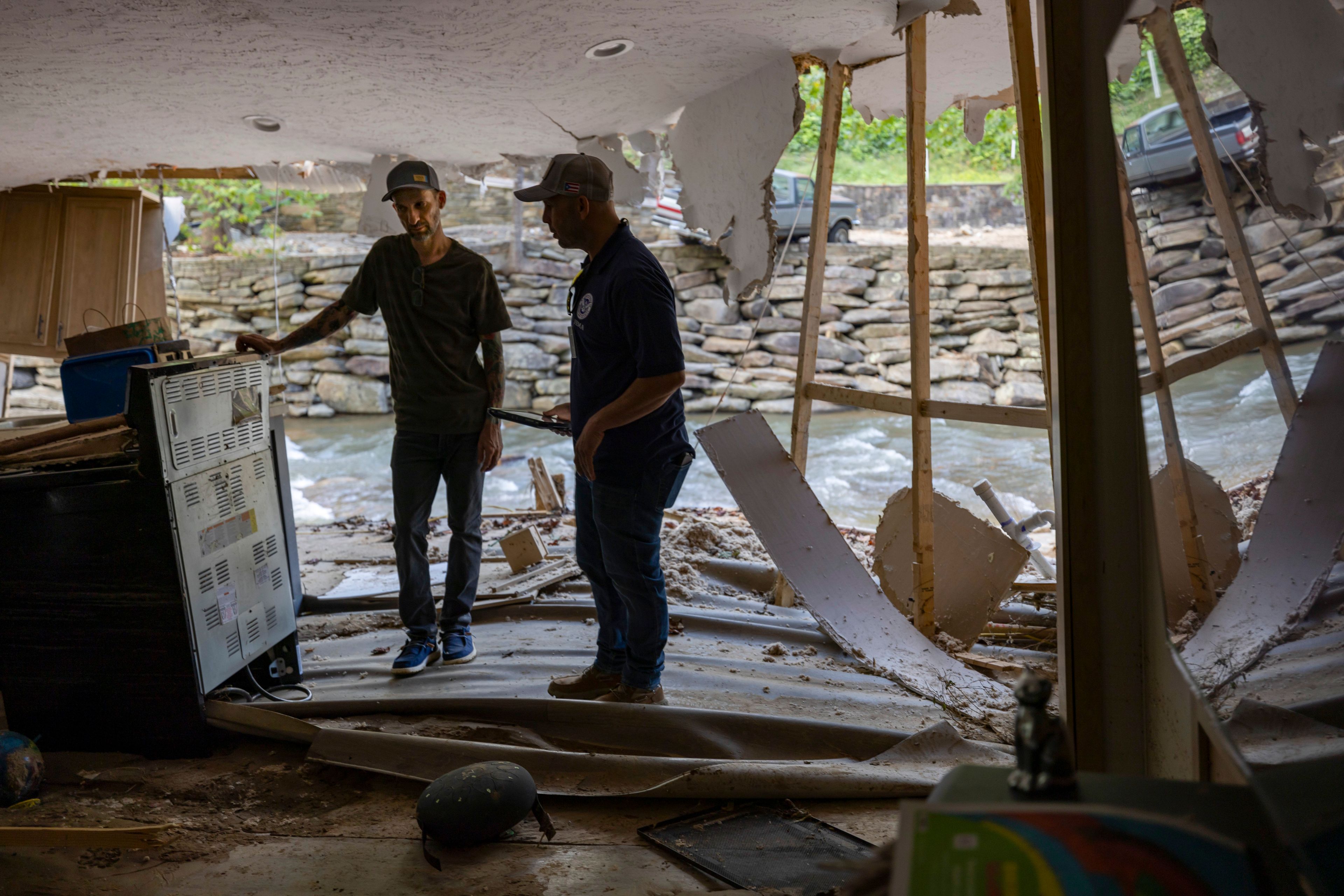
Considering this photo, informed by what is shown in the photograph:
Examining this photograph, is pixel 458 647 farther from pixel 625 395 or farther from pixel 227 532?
pixel 625 395

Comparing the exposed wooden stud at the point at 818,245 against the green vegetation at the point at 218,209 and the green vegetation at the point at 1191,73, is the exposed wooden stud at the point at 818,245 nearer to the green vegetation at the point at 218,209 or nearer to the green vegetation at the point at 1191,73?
the green vegetation at the point at 1191,73

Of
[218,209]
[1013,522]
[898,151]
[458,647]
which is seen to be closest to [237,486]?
[458,647]

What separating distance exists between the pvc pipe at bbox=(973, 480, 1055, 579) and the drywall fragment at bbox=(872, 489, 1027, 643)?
779 mm

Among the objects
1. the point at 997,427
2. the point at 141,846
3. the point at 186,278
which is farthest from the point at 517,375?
the point at 141,846

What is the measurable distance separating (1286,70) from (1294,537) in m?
0.73

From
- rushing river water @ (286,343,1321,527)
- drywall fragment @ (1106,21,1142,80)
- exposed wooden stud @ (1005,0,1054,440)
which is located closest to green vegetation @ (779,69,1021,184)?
rushing river water @ (286,343,1321,527)

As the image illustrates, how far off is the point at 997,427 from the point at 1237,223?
957cm

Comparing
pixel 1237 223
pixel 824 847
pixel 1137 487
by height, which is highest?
pixel 1237 223

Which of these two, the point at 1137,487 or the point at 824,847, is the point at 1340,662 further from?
the point at 824,847

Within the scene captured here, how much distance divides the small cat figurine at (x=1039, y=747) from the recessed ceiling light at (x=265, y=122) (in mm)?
4375

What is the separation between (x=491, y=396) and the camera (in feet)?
10.7

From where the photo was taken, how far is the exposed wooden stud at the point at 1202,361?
4.54 ft

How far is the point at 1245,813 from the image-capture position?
859mm

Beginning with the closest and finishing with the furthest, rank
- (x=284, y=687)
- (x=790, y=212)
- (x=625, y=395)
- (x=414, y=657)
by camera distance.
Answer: (x=625, y=395) < (x=284, y=687) < (x=414, y=657) < (x=790, y=212)
